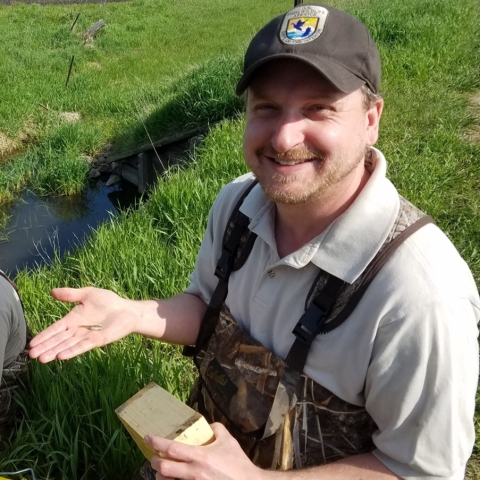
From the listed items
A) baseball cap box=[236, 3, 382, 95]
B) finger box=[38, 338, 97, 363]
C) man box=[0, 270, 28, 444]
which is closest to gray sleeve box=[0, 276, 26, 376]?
man box=[0, 270, 28, 444]

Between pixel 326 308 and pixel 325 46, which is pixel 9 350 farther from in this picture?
pixel 325 46

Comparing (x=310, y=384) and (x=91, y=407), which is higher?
(x=310, y=384)

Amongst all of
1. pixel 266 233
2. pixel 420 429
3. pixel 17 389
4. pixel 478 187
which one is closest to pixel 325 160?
pixel 266 233

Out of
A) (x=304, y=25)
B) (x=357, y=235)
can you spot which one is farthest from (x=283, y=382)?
(x=304, y=25)

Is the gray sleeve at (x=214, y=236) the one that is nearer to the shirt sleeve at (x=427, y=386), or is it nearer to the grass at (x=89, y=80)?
the shirt sleeve at (x=427, y=386)

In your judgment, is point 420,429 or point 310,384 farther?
point 310,384

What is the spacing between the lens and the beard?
1237 millimetres

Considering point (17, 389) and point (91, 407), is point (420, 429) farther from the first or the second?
point (17, 389)

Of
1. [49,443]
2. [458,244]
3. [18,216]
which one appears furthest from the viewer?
[18,216]

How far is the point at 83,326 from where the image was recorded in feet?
4.91

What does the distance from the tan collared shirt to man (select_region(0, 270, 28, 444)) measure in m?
1.18

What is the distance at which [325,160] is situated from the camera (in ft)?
4.07

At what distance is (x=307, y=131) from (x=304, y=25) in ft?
0.84

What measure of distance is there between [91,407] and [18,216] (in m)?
6.27
